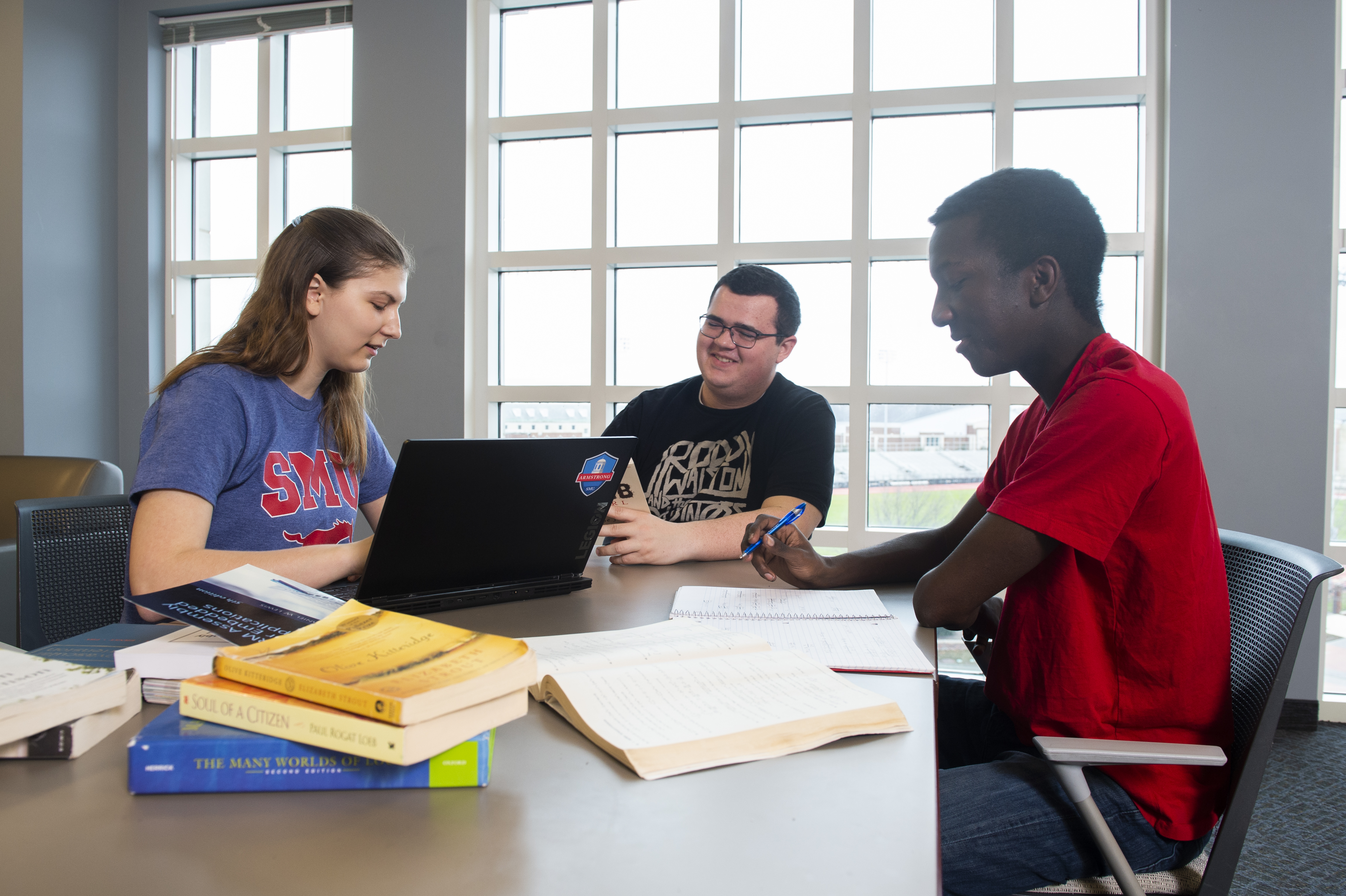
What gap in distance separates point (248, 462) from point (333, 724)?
3.48 feet

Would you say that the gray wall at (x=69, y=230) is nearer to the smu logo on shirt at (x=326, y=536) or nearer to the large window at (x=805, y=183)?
the large window at (x=805, y=183)

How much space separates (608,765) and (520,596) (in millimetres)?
Result: 669

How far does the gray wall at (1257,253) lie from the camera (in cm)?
267

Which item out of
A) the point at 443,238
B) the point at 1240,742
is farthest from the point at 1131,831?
the point at 443,238

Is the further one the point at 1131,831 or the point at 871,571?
the point at 871,571

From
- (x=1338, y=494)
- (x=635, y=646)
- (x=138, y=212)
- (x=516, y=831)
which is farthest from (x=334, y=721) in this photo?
(x=138, y=212)

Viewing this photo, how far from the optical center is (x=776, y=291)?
216cm

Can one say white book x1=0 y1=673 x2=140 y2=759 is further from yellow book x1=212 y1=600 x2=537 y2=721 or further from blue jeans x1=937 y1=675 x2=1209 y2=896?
blue jeans x1=937 y1=675 x2=1209 y2=896

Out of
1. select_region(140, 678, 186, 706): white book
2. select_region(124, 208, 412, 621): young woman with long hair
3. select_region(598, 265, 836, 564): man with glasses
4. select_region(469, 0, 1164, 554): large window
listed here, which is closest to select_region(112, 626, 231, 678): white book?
select_region(140, 678, 186, 706): white book

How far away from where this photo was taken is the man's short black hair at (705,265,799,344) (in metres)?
2.15

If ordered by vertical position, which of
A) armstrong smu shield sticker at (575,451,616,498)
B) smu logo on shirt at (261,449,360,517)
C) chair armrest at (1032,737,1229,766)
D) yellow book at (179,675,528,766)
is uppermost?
armstrong smu shield sticker at (575,451,616,498)

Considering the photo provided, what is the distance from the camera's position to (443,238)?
11.1ft

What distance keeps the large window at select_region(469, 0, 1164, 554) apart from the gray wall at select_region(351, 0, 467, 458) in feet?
0.38

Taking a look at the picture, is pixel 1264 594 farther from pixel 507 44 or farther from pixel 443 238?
pixel 507 44
